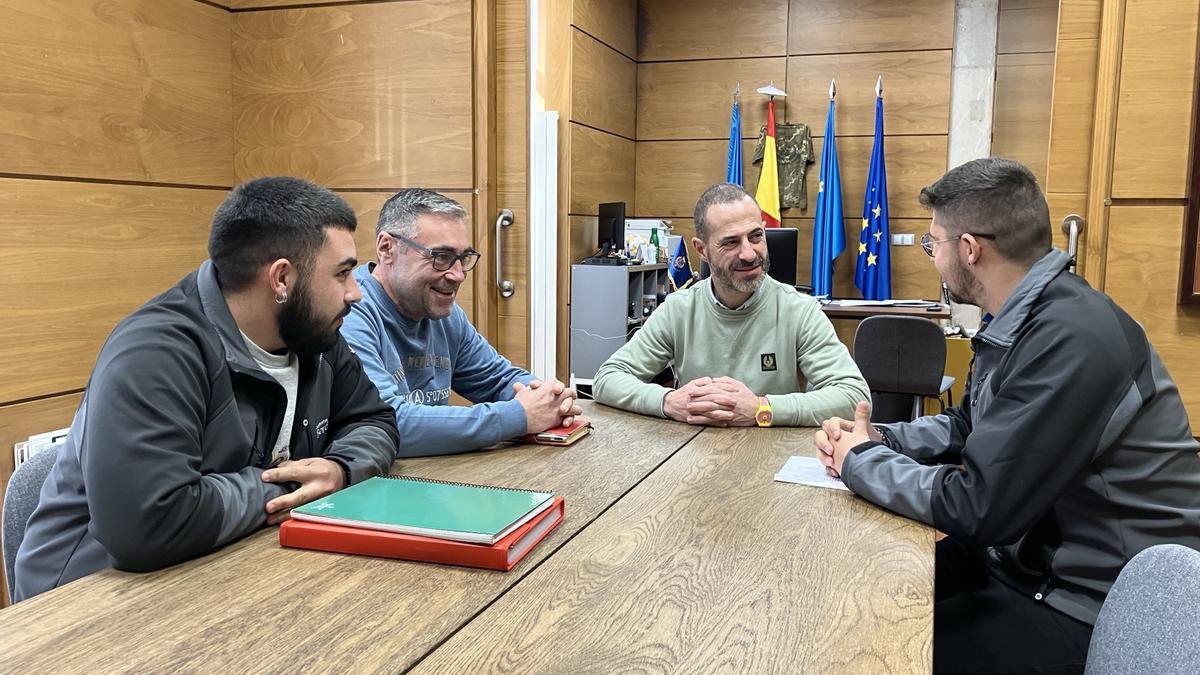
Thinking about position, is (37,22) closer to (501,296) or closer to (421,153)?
(421,153)

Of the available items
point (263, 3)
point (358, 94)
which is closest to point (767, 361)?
point (358, 94)

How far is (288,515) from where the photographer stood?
1521 mm

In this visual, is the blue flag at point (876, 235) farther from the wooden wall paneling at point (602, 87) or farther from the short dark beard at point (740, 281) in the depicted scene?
the short dark beard at point (740, 281)

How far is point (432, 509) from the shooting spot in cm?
144

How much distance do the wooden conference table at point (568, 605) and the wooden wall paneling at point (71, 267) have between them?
7.61 feet

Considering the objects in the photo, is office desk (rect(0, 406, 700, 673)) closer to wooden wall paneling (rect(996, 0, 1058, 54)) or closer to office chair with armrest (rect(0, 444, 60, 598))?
office chair with armrest (rect(0, 444, 60, 598))

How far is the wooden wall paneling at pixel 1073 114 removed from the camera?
389 centimetres

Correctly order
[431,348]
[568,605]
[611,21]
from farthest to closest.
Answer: [611,21], [431,348], [568,605]

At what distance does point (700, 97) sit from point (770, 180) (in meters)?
0.80

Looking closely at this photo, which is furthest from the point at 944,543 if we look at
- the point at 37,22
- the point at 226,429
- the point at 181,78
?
the point at 181,78

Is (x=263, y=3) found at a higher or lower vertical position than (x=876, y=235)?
higher

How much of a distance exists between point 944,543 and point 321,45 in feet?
12.5

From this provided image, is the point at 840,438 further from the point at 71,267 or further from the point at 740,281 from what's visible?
the point at 71,267

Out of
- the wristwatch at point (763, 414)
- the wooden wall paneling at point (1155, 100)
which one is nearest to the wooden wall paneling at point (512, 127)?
the wristwatch at point (763, 414)
